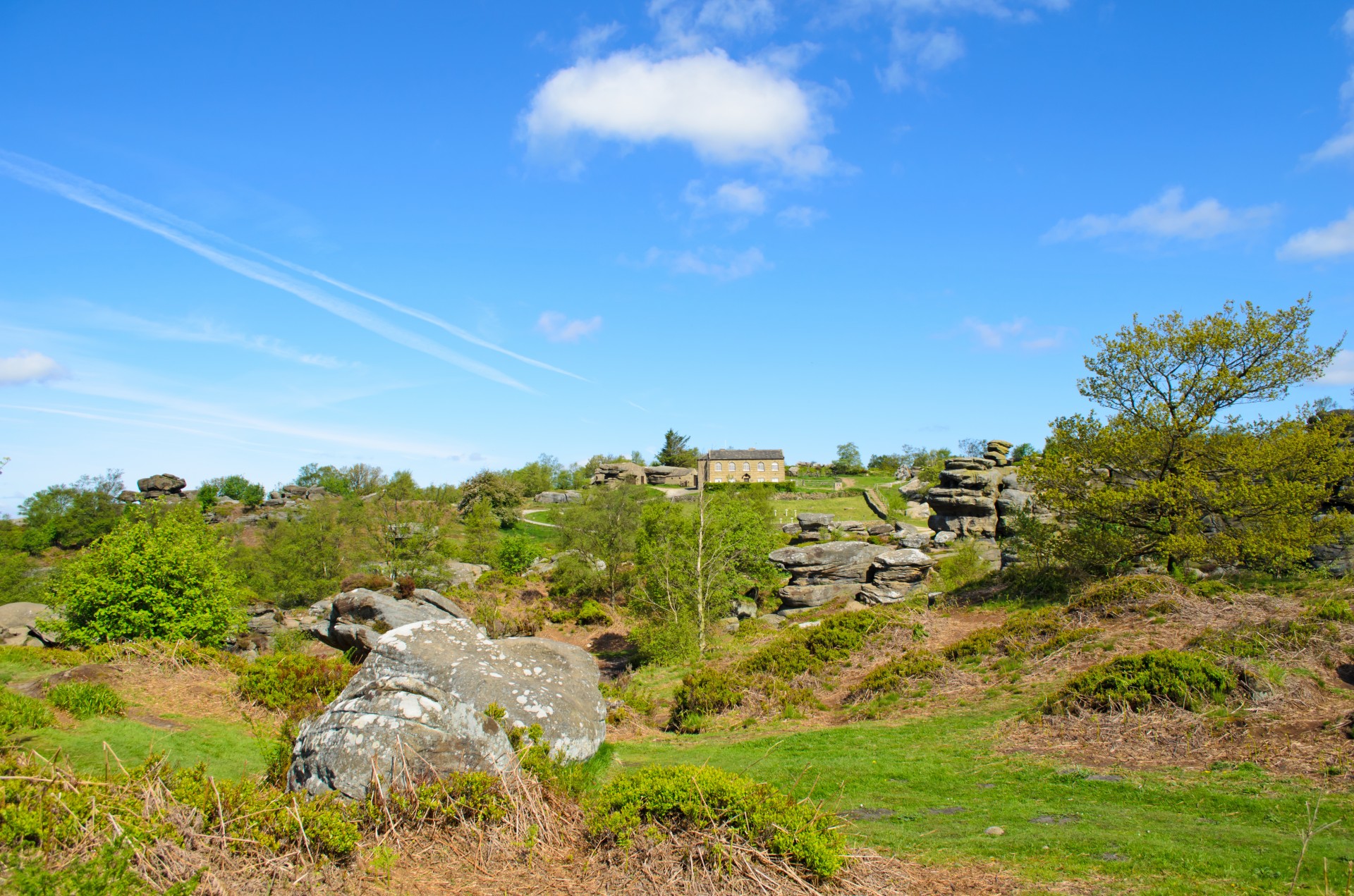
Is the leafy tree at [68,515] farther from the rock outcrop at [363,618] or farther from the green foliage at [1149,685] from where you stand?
the green foliage at [1149,685]

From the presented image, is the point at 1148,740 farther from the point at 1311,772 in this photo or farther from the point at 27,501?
the point at 27,501

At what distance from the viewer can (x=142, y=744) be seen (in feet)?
32.9

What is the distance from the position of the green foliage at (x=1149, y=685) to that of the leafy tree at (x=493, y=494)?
65.3m

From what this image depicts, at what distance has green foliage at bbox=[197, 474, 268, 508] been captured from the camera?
328ft

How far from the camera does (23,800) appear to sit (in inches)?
225

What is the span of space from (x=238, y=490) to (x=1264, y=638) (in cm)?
11504

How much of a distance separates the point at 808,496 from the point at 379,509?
48.1 meters

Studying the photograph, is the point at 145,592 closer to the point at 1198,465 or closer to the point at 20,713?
the point at 20,713

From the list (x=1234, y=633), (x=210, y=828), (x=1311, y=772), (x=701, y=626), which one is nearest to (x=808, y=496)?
(x=701, y=626)

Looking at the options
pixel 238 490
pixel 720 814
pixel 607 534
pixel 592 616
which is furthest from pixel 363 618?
pixel 238 490

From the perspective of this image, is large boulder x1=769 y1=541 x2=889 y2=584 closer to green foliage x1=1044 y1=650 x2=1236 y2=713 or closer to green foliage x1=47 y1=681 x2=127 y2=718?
green foliage x1=1044 y1=650 x2=1236 y2=713

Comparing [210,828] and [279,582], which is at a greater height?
[210,828]

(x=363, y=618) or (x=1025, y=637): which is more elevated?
(x=1025, y=637)

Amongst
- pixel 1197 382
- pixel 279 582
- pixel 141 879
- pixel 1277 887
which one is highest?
pixel 1197 382
